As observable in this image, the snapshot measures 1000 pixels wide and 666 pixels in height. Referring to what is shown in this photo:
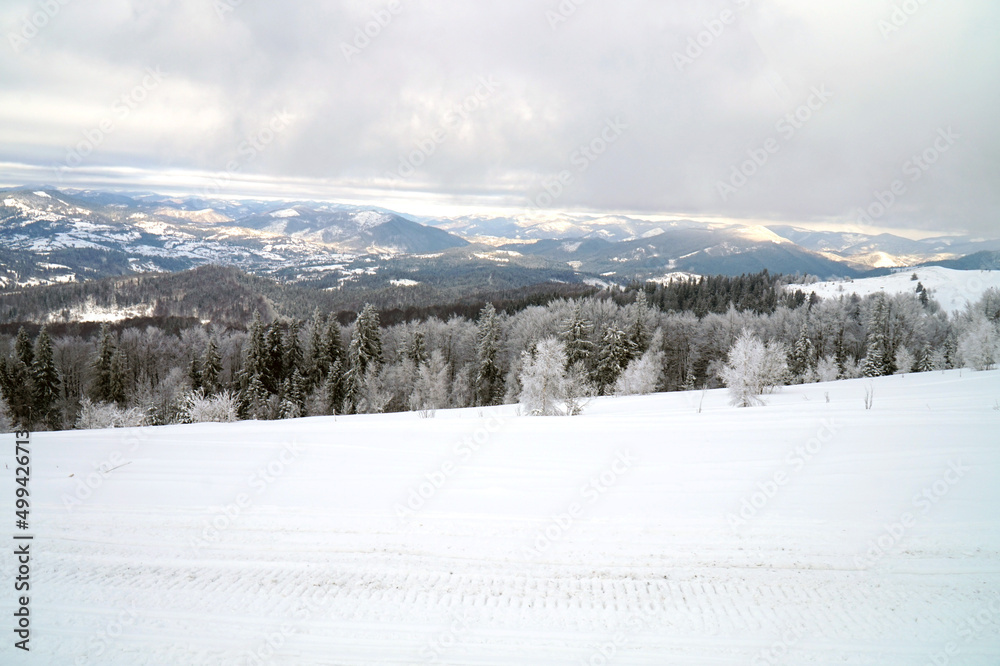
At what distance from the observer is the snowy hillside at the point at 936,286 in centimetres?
8144

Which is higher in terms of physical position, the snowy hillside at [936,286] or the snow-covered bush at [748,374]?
the snowy hillside at [936,286]

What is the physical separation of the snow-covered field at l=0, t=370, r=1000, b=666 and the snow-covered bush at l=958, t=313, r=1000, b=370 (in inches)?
1027

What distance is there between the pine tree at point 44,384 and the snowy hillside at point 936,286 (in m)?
111

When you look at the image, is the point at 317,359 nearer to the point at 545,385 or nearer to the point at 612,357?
the point at 612,357

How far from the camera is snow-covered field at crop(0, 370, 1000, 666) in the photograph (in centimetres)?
550

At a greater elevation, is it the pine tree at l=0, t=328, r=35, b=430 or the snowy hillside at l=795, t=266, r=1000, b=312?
the snowy hillside at l=795, t=266, r=1000, b=312

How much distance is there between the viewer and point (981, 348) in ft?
101

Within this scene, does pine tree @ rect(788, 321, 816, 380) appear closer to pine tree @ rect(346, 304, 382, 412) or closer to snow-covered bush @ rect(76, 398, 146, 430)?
pine tree @ rect(346, 304, 382, 412)

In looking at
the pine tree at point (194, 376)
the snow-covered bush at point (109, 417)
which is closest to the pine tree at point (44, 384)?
the snow-covered bush at point (109, 417)

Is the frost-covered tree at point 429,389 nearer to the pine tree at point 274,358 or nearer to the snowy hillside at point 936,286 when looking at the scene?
the pine tree at point 274,358

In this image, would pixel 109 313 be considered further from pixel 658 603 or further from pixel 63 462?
pixel 658 603

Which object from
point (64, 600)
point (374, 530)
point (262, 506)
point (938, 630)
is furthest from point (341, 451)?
point (938, 630)

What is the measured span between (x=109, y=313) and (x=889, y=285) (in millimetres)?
212090

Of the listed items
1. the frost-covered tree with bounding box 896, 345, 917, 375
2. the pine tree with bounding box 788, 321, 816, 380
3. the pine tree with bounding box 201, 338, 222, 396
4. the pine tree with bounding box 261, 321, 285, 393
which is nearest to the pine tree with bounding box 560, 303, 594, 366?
the pine tree with bounding box 788, 321, 816, 380
